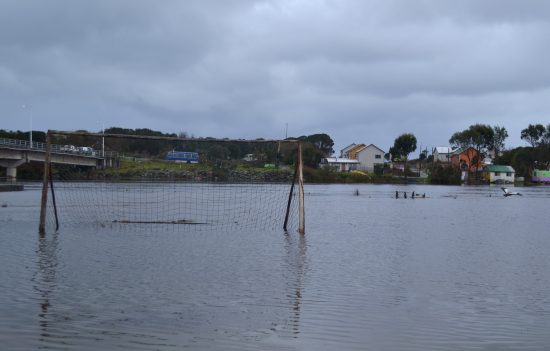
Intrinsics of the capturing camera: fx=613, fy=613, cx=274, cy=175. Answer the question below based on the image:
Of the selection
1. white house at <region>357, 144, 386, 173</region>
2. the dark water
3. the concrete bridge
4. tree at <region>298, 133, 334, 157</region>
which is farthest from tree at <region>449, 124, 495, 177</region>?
the dark water

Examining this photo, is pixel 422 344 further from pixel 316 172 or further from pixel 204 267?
pixel 316 172

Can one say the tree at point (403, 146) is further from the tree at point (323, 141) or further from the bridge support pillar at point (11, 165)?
the bridge support pillar at point (11, 165)

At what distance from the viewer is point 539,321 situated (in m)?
10.6

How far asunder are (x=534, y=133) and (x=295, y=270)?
159011mm

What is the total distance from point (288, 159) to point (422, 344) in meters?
61.0

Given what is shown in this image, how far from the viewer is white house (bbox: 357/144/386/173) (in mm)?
148000

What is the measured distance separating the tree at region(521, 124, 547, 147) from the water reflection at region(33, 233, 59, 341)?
156728 mm

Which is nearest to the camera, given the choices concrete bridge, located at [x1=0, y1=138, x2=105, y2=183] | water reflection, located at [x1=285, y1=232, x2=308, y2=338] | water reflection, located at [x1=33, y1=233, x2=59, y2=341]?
water reflection, located at [x1=33, y1=233, x2=59, y2=341]

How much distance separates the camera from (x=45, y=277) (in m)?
14.1

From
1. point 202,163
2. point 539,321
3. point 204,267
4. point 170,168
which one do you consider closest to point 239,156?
point 202,163

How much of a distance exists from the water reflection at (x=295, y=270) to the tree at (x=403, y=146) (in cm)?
12587

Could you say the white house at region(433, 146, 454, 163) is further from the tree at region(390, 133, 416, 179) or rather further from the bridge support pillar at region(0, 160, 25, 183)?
the bridge support pillar at region(0, 160, 25, 183)

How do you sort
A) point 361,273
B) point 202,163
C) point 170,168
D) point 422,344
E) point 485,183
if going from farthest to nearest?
point 485,183, point 170,168, point 202,163, point 361,273, point 422,344

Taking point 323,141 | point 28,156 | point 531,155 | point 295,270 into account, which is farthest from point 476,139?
point 295,270
